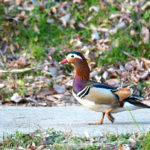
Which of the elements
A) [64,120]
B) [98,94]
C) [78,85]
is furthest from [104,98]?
[64,120]

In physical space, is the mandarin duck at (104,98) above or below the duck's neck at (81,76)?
below

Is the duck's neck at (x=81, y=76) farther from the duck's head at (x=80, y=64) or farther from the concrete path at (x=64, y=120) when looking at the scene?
the concrete path at (x=64, y=120)

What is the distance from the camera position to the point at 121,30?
8.52m

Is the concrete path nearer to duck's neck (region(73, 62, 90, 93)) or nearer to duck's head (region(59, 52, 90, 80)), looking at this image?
duck's neck (region(73, 62, 90, 93))

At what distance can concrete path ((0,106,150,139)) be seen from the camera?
202 inches

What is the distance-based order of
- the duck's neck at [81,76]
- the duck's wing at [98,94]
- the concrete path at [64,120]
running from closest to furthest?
the concrete path at [64,120] → the duck's wing at [98,94] → the duck's neck at [81,76]

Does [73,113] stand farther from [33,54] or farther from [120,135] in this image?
[33,54]

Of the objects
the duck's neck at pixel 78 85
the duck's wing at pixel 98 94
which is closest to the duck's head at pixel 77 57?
the duck's neck at pixel 78 85

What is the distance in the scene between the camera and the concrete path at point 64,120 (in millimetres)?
5133

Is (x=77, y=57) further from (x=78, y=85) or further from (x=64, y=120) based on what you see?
(x=64, y=120)

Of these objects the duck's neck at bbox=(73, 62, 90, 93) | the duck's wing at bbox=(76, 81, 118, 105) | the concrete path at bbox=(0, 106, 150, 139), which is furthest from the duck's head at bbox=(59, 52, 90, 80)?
the concrete path at bbox=(0, 106, 150, 139)

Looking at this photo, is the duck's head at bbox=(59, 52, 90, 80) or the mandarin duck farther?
the duck's head at bbox=(59, 52, 90, 80)

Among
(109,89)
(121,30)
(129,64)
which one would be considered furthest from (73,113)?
(121,30)

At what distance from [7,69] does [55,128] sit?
10.2 feet
